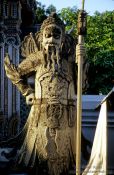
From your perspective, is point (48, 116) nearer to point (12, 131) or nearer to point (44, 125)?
point (44, 125)

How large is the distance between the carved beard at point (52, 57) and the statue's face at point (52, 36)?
0.11 feet

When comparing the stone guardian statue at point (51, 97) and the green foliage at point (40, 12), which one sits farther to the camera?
the green foliage at point (40, 12)

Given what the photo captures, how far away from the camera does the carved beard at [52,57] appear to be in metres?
8.93

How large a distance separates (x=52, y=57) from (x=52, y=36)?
360mm

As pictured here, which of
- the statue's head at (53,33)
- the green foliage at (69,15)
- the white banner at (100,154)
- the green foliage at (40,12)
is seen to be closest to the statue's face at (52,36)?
the statue's head at (53,33)

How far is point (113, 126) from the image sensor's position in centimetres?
1021

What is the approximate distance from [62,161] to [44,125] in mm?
660

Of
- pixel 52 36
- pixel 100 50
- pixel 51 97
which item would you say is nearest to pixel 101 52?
pixel 100 50

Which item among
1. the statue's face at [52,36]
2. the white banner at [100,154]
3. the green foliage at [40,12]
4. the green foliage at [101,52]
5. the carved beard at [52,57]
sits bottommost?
the white banner at [100,154]

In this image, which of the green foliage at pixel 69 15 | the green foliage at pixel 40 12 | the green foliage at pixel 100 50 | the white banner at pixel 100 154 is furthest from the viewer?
the green foliage at pixel 69 15

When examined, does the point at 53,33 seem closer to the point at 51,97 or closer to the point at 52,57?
the point at 52,57

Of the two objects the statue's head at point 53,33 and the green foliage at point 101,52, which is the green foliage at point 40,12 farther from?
the statue's head at point 53,33

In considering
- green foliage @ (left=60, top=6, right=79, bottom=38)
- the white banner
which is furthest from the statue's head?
green foliage @ (left=60, top=6, right=79, bottom=38)

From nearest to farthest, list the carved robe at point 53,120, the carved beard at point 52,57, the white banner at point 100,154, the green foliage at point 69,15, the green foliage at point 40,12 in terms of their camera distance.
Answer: the white banner at point 100,154 → the carved robe at point 53,120 → the carved beard at point 52,57 → the green foliage at point 40,12 → the green foliage at point 69,15
